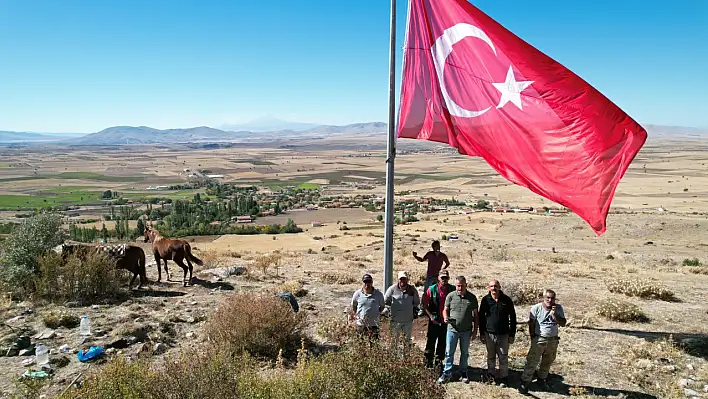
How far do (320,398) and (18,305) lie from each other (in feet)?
29.4

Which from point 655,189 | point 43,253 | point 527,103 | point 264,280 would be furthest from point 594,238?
point 655,189

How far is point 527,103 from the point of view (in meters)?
7.00

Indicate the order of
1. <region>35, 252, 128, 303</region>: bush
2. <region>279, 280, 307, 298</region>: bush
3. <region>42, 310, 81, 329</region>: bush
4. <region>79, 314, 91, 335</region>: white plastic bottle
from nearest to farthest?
1. <region>79, 314, 91, 335</region>: white plastic bottle
2. <region>42, 310, 81, 329</region>: bush
3. <region>35, 252, 128, 303</region>: bush
4. <region>279, 280, 307, 298</region>: bush

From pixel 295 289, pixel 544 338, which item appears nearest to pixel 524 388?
pixel 544 338

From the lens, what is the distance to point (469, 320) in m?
6.61

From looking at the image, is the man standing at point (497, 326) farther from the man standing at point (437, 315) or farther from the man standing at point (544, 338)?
the man standing at point (437, 315)

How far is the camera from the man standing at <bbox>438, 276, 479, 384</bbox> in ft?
21.7

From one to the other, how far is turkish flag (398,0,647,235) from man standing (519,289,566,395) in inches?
57.7

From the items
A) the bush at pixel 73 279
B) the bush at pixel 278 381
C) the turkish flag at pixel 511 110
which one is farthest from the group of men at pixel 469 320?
the bush at pixel 73 279

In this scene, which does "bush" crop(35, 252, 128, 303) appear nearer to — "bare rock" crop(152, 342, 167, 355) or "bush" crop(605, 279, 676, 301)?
"bare rock" crop(152, 342, 167, 355)

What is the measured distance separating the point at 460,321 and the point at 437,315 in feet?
1.46

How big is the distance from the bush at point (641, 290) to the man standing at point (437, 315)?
753 centimetres

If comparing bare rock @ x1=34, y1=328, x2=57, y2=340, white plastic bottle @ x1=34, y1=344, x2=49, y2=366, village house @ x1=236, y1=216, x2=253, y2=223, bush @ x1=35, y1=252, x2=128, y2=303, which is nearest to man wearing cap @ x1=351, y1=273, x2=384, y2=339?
white plastic bottle @ x1=34, y1=344, x2=49, y2=366

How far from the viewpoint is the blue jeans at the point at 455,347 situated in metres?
6.71
